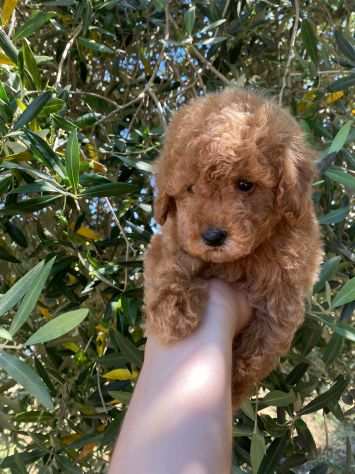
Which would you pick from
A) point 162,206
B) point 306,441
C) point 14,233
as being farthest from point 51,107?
point 306,441

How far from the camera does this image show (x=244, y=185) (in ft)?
2.93

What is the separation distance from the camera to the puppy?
88cm

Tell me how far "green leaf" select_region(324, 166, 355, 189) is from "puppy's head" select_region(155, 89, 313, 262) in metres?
0.37

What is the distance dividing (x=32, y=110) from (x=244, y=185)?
2.11 ft

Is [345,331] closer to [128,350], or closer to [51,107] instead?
[128,350]

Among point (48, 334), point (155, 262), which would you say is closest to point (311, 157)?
point (155, 262)

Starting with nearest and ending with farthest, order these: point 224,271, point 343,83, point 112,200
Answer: point 224,271 → point 343,83 → point 112,200

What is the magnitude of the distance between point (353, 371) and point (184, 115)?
1.26 m

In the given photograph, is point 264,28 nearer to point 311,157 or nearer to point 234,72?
point 234,72

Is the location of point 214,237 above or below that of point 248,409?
above

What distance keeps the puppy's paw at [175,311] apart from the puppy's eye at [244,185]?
205mm

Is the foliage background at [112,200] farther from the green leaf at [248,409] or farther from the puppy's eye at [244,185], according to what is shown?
the puppy's eye at [244,185]

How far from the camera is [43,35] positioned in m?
1.91

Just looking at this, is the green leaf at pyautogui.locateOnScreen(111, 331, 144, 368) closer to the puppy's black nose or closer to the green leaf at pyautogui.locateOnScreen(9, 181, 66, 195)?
the green leaf at pyautogui.locateOnScreen(9, 181, 66, 195)
